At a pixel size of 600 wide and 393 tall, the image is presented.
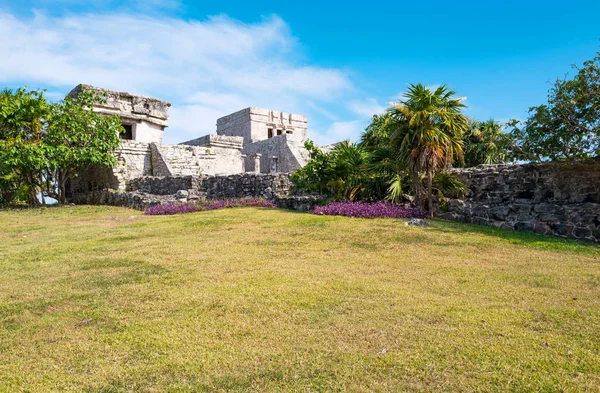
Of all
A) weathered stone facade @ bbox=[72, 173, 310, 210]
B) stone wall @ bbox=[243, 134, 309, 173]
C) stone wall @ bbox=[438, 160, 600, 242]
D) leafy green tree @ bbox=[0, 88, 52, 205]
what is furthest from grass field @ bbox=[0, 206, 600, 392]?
stone wall @ bbox=[243, 134, 309, 173]

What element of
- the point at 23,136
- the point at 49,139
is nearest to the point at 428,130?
the point at 49,139

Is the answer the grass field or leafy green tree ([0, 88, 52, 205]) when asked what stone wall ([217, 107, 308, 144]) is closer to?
leafy green tree ([0, 88, 52, 205])

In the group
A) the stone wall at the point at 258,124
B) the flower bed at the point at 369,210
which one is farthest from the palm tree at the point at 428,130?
the stone wall at the point at 258,124

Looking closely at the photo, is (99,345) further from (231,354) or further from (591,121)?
(591,121)

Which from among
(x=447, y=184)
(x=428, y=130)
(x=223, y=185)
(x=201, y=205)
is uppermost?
(x=428, y=130)

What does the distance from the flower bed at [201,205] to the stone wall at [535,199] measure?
19.6ft

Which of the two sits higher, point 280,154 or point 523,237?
point 280,154

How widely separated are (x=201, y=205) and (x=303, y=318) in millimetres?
10971

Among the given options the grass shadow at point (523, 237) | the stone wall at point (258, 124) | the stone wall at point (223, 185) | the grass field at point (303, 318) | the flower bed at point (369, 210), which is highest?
the stone wall at point (258, 124)

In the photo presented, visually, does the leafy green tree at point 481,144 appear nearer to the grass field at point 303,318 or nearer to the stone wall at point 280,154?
the stone wall at point 280,154

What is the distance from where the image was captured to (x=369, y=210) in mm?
10492

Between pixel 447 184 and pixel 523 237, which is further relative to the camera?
pixel 447 184

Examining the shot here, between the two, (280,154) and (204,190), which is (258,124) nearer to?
(280,154)

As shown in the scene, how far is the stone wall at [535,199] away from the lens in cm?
817
